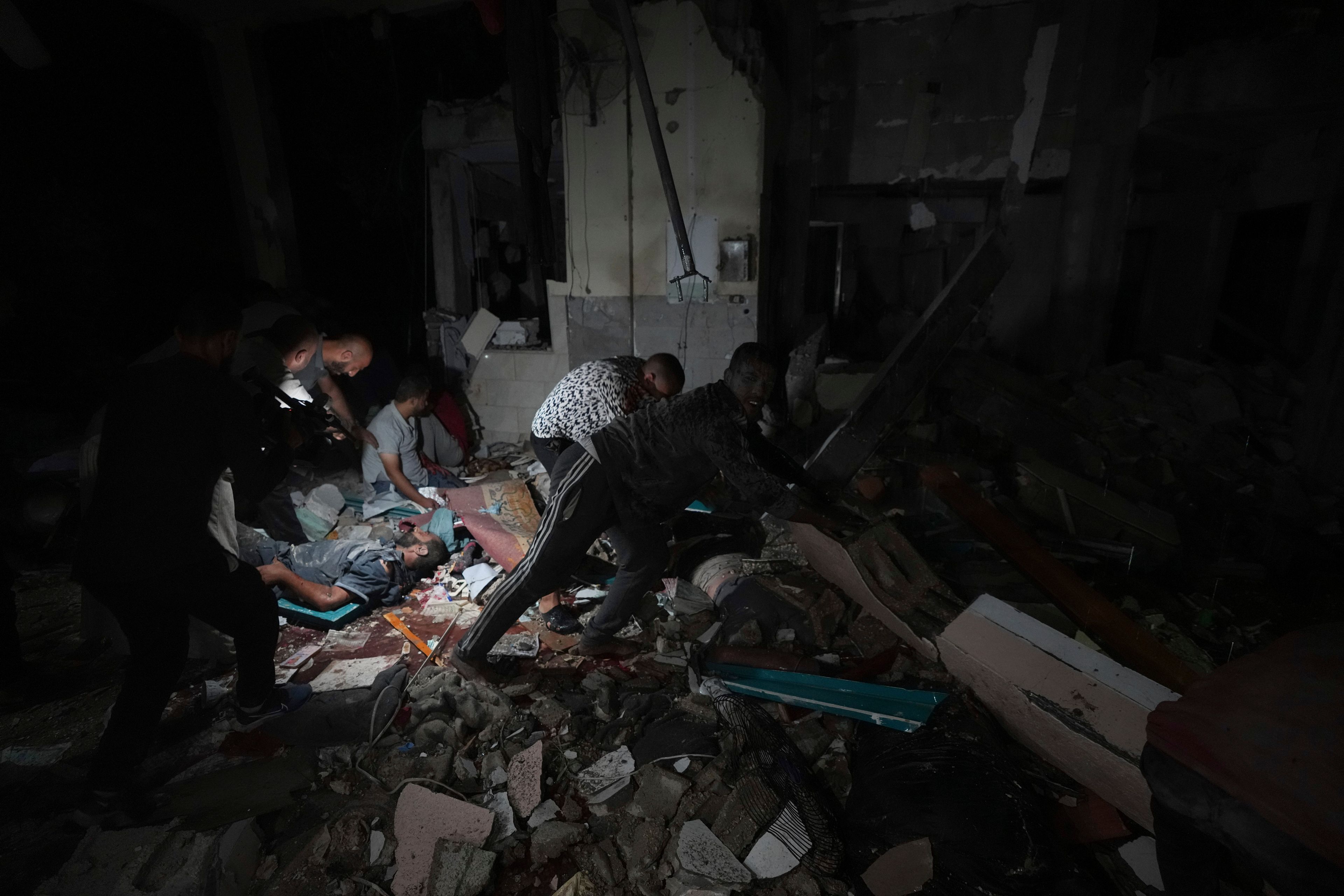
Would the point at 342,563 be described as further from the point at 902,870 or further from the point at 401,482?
the point at 902,870

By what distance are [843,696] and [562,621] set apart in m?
1.56

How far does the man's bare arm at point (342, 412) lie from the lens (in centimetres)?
446

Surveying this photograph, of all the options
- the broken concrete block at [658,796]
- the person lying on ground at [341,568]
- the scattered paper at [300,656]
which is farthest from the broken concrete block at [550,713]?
the person lying on ground at [341,568]

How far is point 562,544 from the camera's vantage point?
2.71m

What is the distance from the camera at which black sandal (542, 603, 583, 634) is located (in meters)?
3.29

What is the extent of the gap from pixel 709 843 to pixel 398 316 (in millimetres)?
7476

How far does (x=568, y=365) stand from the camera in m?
5.94

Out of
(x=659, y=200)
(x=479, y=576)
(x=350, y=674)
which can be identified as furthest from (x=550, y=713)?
(x=659, y=200)

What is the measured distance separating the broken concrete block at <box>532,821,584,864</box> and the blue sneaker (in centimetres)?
138

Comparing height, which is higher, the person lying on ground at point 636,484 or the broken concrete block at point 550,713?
the person lying on ground at point 636,484

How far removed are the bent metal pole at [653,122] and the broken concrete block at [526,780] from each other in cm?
366

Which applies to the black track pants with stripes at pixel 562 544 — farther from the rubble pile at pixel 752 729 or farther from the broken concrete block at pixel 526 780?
the broken concrete block at pixel 526 780

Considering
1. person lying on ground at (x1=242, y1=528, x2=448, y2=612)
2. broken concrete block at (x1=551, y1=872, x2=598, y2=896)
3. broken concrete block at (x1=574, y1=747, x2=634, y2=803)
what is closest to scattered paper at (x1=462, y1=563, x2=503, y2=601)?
person lying on ground at (x1=242, y1=528, x2=448, y2=612)

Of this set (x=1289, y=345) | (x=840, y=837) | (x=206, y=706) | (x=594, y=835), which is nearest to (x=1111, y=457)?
(x=1289, y=345)
